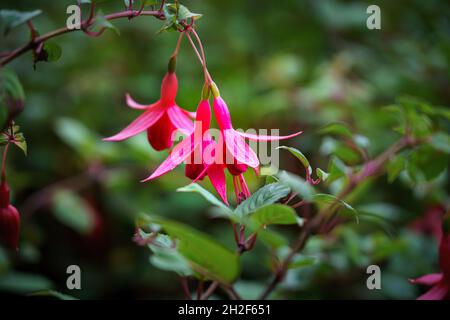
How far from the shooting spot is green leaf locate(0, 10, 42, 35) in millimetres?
406

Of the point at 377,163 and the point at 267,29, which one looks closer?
the point at 377,163

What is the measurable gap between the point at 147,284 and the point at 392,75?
88cm

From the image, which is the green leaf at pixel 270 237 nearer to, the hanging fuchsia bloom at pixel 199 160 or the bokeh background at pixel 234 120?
the hanging fuchsia bloom at pixel 199 160

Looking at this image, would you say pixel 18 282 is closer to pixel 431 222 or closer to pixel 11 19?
pixel 11 19

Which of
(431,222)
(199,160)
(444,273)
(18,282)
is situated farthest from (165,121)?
(431,222)

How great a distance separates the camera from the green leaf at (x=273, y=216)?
431 millimetres

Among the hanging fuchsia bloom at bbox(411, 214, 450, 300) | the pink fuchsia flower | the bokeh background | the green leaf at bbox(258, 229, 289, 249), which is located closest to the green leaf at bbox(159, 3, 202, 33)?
the green leaf at bbox(258, 229, 289, 249)

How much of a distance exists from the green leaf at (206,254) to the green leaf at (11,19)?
0.20 m

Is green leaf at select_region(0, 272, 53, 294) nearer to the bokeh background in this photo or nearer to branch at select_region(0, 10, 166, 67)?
the bokeh background

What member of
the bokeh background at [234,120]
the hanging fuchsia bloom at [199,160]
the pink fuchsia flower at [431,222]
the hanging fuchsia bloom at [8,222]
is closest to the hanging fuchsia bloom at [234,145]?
the hanging fuchsia bloom at [199,160]

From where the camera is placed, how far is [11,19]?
415 mm

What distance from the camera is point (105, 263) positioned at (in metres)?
1.20
